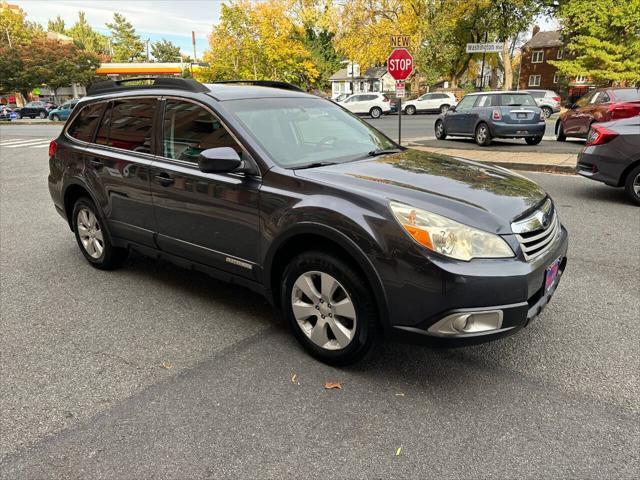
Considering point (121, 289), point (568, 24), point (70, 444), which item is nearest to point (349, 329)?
point (70, 444)

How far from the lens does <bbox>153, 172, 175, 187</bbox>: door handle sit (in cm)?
378

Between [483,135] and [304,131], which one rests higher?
[304,131]

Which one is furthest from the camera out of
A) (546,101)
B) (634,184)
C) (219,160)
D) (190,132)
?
(546,101)

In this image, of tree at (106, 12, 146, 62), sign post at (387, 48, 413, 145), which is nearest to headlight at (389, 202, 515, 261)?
sign post at (387, 48, 413, 145)

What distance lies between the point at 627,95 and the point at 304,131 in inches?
508

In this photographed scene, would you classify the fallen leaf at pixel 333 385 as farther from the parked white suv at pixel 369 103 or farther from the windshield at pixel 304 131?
the parked white suv at pixel 369 103

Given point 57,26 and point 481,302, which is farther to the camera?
point 57,26

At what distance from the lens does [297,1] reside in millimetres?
43844

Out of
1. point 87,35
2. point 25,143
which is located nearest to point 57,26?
point 87,35

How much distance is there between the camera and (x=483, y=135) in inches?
556

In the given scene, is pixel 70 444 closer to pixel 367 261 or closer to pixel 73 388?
pixel 73 388

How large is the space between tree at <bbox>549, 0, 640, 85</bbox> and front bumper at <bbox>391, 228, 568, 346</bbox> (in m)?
37.3

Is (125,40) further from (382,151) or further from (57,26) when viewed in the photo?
(382,151)

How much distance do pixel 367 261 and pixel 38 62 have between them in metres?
72.0
